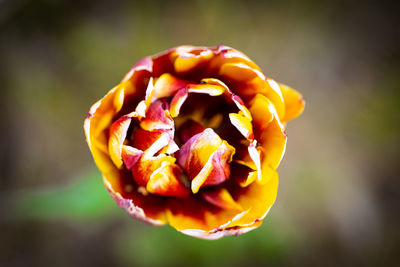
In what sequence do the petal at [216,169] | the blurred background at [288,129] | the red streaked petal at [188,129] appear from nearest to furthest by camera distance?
the petal at [216,169], the red streaked petal at [188,129], the blurred background at [288,129]

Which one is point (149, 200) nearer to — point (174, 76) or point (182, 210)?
point (182, 210)

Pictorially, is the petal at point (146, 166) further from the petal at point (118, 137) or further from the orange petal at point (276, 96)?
the orange petal at point (276, 96)

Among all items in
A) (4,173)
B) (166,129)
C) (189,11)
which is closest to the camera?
(166,129)

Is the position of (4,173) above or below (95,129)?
below

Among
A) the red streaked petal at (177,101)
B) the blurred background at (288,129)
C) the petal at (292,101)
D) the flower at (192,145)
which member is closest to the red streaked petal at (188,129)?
the flower at (192,145)

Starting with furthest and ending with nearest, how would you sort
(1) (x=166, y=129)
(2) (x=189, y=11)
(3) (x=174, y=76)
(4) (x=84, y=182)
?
(2) (x=189, y=11) → (4) (x=84, y=182) → (3) (x=174, y=76) → (1) (x=166, y=129)

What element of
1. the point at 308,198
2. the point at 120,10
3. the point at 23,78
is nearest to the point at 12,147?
the point at 23,78

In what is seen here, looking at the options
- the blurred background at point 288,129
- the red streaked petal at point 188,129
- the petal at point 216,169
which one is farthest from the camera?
the blurred background at point 288,129

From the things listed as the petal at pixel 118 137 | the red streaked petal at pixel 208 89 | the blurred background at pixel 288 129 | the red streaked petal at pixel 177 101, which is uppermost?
the red streaked petal at pixel 208 89
